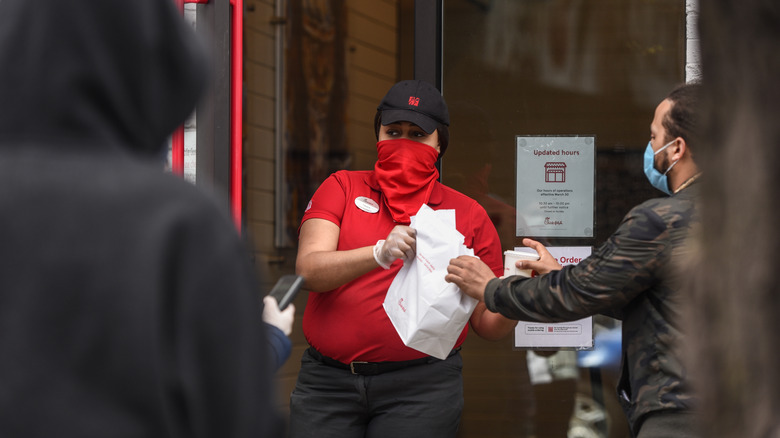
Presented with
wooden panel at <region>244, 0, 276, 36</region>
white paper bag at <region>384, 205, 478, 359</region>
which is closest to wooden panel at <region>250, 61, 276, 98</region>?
wooden panel at <region>244, 0, 276, 36</region>

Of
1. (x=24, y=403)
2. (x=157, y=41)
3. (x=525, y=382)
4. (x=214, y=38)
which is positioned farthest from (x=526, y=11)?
(x=24, y=403)

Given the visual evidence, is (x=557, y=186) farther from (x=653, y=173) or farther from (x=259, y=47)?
(x=259, y=47)

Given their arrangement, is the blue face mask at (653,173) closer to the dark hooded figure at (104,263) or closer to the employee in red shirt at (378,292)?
the employee in red shirt at (378,292)

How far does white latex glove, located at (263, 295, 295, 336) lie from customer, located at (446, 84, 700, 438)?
1.03 meters

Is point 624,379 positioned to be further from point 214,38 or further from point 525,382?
point 214,38

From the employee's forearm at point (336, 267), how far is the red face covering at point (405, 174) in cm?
30

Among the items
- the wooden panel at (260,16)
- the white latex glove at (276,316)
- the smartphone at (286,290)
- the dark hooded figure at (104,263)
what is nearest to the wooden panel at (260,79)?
the wooden panel at (260,16)

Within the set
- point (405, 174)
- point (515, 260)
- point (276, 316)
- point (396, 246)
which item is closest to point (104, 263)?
point (276, 316)

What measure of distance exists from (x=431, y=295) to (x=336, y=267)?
35 centimetres

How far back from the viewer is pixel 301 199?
5.58 meters

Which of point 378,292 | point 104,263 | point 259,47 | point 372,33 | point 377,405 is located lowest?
point 377,405

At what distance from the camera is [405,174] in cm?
331

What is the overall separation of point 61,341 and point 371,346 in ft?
6.58

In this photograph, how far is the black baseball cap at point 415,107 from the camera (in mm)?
3281
